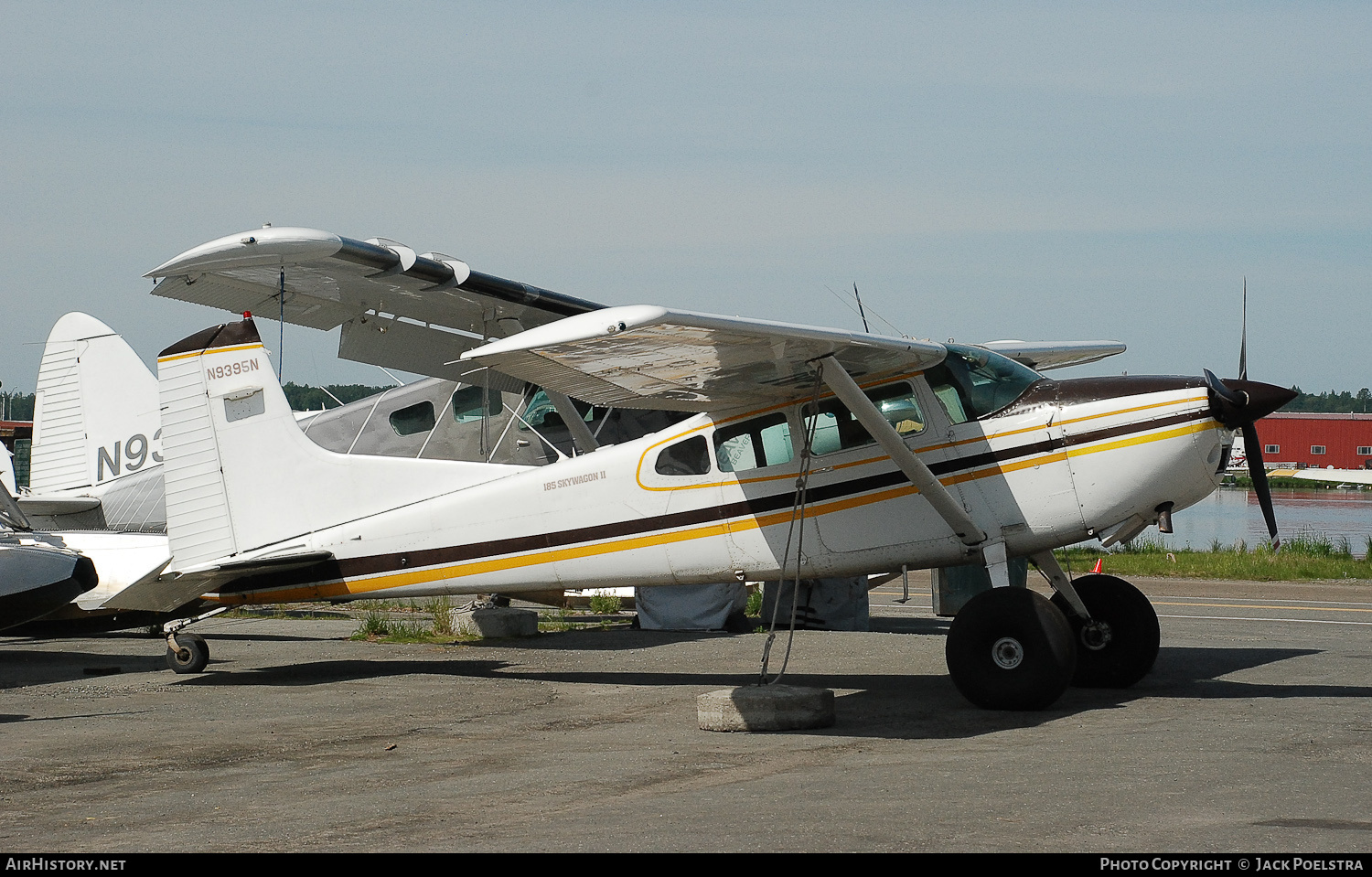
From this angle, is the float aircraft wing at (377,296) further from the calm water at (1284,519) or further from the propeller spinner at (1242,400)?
the calm water at (1284,519)

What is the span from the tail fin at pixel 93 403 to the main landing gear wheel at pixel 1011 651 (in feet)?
46.4

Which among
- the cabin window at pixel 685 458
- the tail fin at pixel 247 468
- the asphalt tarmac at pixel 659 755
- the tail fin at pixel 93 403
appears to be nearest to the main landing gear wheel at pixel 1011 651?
the asphalt tarmac at pixel 659 755

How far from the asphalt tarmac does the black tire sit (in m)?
0.15

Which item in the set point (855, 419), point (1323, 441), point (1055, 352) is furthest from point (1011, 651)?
point (1323, 441)

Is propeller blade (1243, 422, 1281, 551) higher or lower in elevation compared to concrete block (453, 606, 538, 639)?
higher

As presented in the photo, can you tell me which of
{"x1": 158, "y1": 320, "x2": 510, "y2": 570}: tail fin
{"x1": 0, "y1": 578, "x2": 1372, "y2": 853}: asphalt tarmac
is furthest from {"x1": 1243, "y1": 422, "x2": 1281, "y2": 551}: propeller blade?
{"x1": 158, "y1": 320, "x2": 510, "y2": 570}: tail fin

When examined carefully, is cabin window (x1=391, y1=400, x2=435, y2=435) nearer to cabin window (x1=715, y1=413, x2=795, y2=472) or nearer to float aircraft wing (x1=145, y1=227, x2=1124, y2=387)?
float aircraft wing (x1=145, y1=227, x2=1124, y2=387)

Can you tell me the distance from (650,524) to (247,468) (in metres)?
4.09

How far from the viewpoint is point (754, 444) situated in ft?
33.3

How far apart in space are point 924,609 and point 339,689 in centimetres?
1098

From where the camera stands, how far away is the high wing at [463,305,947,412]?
7547mm

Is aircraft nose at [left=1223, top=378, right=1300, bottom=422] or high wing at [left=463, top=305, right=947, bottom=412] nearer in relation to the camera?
high wing at [left=463, top=305, right=947, bottom=412]

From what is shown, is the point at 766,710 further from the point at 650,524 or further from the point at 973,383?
the point at 973,383

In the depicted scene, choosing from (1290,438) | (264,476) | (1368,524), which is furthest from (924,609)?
(1290,438)
